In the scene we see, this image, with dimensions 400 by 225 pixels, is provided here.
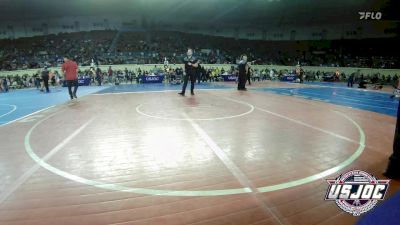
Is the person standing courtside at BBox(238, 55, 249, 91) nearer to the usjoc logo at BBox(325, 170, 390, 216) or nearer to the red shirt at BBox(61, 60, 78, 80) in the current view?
the red shirt at BBox(61, 60, 78, 80)

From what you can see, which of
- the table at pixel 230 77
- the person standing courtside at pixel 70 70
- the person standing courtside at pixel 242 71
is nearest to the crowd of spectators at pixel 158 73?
the table at pixel 230 77

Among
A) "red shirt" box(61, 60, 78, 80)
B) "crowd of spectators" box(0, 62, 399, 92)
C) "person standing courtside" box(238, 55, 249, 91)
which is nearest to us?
"red shirt" box(61, 60, 78, 80)

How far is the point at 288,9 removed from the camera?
37250mm

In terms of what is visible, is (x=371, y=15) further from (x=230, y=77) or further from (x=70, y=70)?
(x=230, y=77)

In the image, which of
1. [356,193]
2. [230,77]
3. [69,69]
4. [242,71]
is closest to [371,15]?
[356,193]

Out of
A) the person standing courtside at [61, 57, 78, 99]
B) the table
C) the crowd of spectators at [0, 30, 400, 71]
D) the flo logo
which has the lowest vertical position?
the table

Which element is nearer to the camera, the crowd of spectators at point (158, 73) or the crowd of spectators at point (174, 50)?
the crowd of spectators at point (158, 73)

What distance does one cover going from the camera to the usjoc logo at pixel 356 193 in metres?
3.37

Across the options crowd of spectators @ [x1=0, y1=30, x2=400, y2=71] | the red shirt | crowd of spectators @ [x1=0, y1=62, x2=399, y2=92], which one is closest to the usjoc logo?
the red shirt

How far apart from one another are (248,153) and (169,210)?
245 cm

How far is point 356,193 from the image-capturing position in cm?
341

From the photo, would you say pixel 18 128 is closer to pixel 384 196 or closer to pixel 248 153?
pixel 248 153

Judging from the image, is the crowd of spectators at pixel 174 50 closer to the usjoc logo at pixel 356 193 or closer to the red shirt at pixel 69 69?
the red shirt at pixel 69 69

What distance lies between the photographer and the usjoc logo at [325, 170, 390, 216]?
337cm
